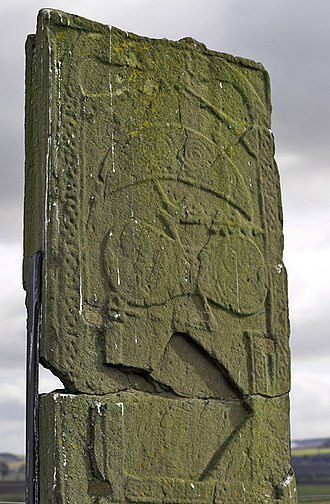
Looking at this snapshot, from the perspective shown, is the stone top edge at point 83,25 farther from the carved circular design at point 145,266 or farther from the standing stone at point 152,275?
the carved circular design at point 145,266

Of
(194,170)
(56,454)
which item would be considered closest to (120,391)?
(56,454)

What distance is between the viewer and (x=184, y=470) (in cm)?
546

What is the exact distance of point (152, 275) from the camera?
5.52 m

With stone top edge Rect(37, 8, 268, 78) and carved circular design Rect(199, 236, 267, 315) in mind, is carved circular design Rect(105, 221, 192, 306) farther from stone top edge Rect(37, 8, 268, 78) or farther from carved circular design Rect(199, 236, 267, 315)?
stone top edge Rect(37, 8, 268, 78)

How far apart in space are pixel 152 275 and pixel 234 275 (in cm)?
57

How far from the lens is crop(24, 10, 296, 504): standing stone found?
17.2 feet

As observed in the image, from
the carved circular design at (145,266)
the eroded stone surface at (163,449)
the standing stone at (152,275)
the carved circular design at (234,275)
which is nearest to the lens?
the eroded stone surface at (163,449)

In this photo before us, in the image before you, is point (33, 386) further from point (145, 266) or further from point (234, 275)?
point (234, 275)

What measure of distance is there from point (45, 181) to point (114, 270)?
57 cm

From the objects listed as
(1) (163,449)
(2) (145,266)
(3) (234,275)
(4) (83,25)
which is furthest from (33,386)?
(4) (83,25)

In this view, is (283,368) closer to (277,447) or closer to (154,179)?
(277,447)

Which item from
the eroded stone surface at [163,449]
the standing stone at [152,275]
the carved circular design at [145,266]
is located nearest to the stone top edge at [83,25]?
the standing stone at [152,275]

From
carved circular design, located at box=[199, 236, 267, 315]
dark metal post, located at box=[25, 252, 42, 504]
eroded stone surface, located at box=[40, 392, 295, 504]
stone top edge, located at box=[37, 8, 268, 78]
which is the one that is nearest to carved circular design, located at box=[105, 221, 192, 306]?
carved circular design, located at box=[199, 236, 267, 315]

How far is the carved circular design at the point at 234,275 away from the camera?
574 cm
